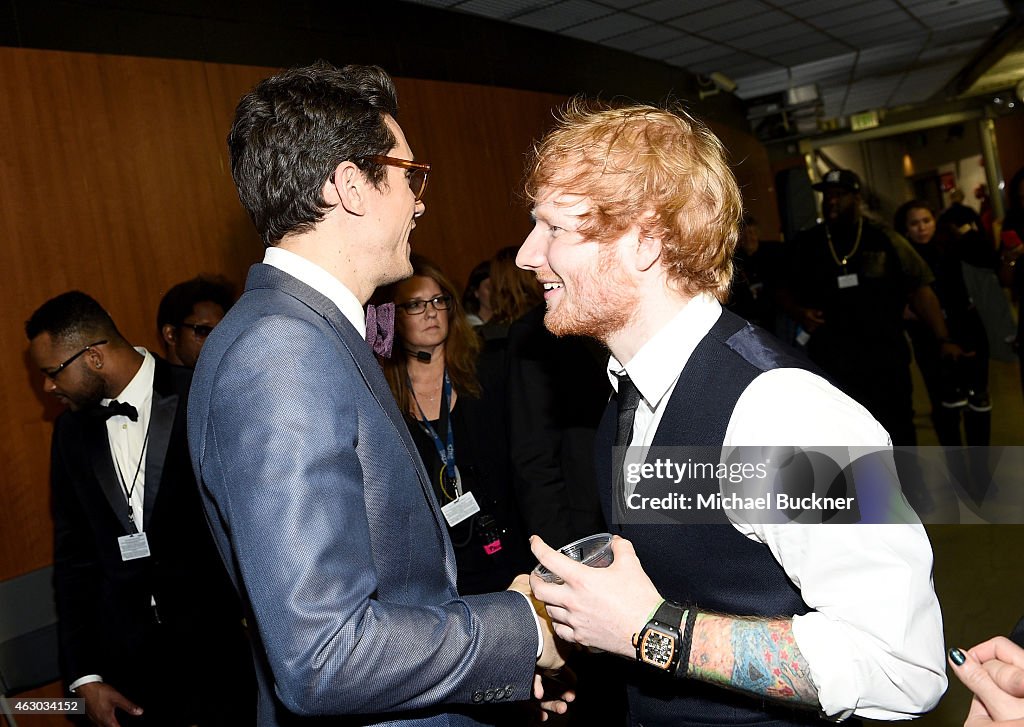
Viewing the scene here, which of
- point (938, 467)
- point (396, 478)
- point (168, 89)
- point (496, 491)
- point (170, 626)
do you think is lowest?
point (938, 467)

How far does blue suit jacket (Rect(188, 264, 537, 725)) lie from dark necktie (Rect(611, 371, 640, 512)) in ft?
0.99

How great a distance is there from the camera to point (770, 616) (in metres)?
1.19

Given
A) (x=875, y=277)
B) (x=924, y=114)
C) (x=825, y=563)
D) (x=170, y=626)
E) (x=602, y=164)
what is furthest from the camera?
(x=924, y=114)

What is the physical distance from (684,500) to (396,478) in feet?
1.50

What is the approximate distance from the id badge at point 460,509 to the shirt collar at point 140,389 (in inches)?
47.4

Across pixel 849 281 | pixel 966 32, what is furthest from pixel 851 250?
pixel 966 32

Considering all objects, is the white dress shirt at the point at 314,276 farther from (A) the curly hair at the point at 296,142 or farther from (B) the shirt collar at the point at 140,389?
(B) the shirt collar at the point at 140,389

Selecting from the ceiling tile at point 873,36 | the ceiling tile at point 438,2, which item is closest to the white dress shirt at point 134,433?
the ceiling tile at point 438,2

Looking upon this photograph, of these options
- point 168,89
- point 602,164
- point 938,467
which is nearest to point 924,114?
point 938,467

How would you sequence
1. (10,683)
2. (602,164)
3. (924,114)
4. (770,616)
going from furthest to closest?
(924,114)
(10,683)
(602,164)
(770,616)

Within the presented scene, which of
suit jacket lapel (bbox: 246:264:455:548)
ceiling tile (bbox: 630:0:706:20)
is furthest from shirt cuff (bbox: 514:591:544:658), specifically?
ceiling tile (bbox: 630:0:706:20)

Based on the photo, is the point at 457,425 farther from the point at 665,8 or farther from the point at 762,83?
the point at 762,83

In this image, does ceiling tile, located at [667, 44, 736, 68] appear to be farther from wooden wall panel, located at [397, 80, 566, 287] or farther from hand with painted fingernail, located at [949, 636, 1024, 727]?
hand with painted fingernail, located at [949, 636, 1024, 727]

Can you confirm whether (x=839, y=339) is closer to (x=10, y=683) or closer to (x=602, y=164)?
(x=602, y=164)
